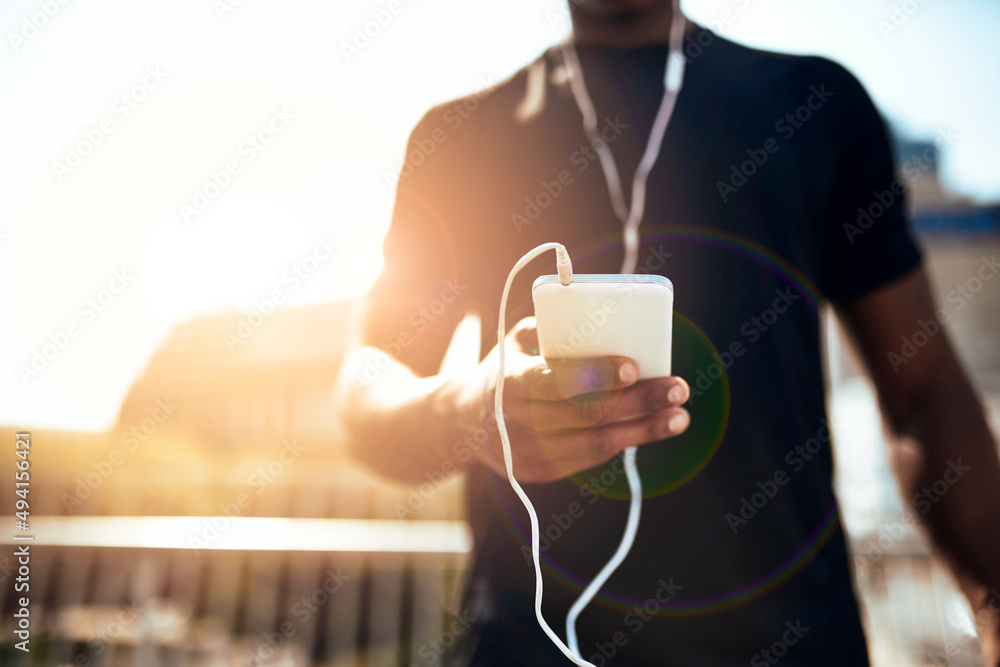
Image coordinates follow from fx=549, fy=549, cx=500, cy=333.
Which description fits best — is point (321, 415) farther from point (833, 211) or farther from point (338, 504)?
point (833, 211)

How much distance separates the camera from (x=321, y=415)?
441cm

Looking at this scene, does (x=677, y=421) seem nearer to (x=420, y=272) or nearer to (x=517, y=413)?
(x=517, y=413)

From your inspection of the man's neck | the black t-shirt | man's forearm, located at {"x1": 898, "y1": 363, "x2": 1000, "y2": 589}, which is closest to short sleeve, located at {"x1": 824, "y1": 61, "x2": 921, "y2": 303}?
the black t-shirt

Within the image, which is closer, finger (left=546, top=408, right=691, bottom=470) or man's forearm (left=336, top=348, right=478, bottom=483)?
finger (left=546, top=408, right=691, bottom=470)

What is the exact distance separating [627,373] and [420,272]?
22.3 inches

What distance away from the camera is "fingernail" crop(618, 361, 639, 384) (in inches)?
21.2

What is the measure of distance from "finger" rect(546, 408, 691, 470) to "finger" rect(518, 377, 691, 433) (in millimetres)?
12

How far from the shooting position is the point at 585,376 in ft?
1.80

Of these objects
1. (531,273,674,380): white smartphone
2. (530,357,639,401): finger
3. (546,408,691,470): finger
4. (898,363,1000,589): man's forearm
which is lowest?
(898,363,1000,589): man's forearm

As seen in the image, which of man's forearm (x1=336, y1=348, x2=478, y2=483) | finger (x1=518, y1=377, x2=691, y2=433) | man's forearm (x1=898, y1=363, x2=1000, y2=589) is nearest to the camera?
finger (x1=518, y1=377, x2=691, y2=433)

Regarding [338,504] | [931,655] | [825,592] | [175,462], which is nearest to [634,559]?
[825,592]

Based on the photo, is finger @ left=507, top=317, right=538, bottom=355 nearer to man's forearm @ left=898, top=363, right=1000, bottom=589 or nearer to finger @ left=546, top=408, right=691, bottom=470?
finger @ left=546, top=408, right=691, bottom=470

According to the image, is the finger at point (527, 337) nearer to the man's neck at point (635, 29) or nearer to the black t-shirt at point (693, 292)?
the black t-shirt at point (693, 292)

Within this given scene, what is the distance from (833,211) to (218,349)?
15.4ft
